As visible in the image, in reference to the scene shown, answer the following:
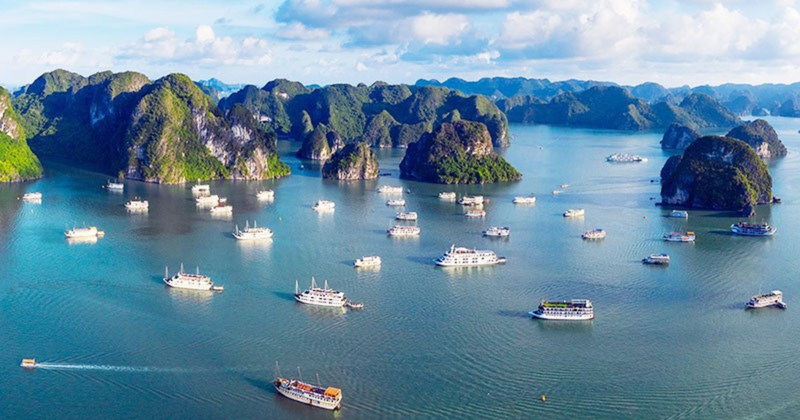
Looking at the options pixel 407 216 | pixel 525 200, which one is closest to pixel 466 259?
pixel 407 216

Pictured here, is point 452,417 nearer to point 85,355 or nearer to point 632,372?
point 632,372

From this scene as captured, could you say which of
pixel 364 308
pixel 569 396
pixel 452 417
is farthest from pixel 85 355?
pixel 569 396

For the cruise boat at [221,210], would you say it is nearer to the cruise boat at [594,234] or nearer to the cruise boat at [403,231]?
the cruise boat at [403,231]

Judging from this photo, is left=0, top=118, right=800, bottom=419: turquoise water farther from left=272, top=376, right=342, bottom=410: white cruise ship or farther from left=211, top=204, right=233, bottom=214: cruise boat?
left=211, top=204, right=233, bottom=214: cruise boat

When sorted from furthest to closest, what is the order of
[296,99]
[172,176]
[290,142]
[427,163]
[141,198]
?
[296,99]
[290,142]
[427,163]
[172,176]
[141,198]

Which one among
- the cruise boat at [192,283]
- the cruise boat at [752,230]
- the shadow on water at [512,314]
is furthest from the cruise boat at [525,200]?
the cruise boat at [192,283]

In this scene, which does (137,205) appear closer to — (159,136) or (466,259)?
(159,136)
